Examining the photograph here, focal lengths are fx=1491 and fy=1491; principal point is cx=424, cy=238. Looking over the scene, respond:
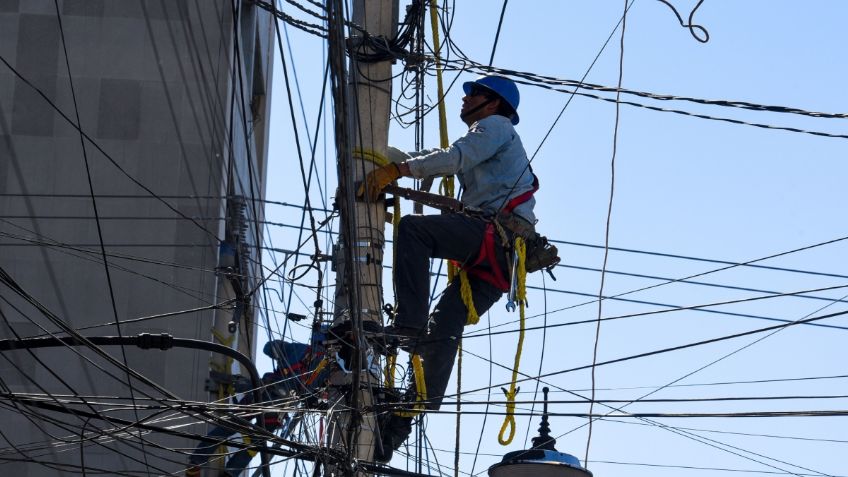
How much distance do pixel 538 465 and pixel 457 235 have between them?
167 centimetres

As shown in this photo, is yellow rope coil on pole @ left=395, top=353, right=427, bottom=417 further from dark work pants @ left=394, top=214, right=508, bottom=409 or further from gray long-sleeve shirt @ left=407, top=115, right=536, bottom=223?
gray long-sleeve shirt @ left=407, top=115, right=536, bottom=223

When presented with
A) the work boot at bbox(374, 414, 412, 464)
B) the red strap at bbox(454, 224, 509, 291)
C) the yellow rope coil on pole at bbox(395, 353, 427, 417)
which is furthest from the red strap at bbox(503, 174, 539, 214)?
the work boot at bbox(374, 414, 412, 464)

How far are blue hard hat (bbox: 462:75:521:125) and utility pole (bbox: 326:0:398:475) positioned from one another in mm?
608

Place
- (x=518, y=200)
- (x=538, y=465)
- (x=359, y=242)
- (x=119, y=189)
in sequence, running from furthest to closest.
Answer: (x=119, y=189), (x=518, y=200), (x=359, y=242), (x=538, y=465)

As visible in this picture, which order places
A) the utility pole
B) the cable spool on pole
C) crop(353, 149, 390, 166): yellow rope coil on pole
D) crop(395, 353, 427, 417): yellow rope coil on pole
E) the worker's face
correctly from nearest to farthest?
the utility pole → the cable spool on pole → crop(395, 353, 427, 417): yellow rope coil on pole → crop(353, 149, 390, 166): yellow rope coil on pole → the worker's face

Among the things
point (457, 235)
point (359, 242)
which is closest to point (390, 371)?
point (359, 242)

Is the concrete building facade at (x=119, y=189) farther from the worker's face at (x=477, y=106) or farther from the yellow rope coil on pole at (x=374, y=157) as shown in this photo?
the yellow rope coil on pole at (x=374, y=157)

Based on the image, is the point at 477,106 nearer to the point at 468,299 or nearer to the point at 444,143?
the point at 444,143

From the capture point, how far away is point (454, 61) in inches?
420

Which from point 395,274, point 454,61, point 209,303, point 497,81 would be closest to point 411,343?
point 395,274

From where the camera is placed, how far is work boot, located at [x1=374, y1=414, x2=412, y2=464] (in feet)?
28.9

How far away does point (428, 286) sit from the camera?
28.3 ft

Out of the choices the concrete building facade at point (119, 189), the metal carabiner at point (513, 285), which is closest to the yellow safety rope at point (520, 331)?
the metal carabiner at point (513, 285)

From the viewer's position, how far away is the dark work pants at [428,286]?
856 centimetres
